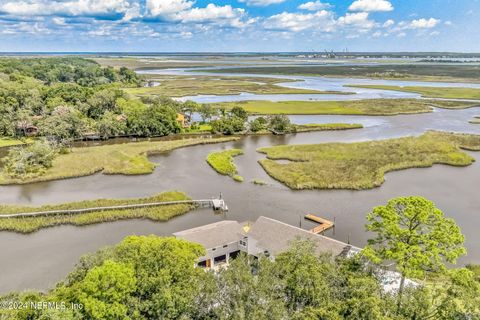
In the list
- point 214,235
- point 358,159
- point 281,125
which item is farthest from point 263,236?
point 281,125

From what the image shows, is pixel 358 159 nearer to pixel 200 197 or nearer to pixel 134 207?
pixel 200 197

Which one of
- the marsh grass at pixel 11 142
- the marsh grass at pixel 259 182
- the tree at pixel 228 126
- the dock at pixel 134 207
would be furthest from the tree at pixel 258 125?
the marsh grass at pixel 11 142

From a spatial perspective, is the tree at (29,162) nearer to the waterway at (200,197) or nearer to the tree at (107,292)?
the waterway at (200,197)

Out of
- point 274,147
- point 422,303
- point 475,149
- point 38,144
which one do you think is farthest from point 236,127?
point 422,303

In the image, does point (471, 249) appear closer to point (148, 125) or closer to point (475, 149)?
point (475, 149)

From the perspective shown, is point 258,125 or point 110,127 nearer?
point 110,127

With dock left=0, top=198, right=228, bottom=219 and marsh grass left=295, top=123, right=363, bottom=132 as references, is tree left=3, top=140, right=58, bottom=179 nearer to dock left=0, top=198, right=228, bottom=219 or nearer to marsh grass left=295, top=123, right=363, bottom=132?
dock left=0, top=198, right=228, bottom=219

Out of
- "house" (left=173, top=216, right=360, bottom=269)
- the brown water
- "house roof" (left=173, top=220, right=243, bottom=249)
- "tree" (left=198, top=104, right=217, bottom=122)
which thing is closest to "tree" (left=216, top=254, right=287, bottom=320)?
"house" (left=173, top=216, right=360, bottom=269)
